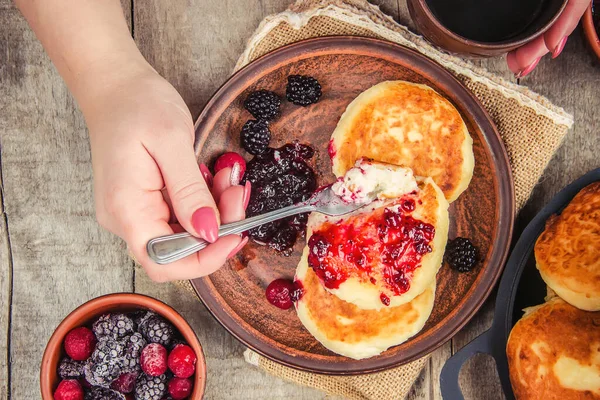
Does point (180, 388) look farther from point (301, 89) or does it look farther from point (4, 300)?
point (301, 89)

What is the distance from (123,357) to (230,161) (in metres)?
0.67

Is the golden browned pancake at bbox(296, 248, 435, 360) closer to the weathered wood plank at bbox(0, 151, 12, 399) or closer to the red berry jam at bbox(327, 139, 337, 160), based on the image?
the red berry jam at bbox(327, 139, 337, 160)

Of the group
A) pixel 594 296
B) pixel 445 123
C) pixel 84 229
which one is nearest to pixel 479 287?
pixel 594 296

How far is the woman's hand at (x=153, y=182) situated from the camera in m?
1.36

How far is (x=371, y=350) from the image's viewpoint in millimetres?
1728

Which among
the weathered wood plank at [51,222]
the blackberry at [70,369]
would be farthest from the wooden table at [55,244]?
the blackberry at [70,369]

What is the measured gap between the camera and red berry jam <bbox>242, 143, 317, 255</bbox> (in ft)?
5.86

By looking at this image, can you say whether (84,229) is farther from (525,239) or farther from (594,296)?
(594,296)

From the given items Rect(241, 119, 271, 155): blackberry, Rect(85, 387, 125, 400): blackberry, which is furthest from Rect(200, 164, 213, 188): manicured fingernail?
Rect(85, 387, 125, 400): blackberry

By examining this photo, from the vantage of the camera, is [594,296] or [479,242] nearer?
[594,296]

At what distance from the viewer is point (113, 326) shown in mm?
1718

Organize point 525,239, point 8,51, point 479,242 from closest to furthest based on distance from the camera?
point 525,239 < point 479,242 < point 8,51

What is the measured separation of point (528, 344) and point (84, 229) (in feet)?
4.81

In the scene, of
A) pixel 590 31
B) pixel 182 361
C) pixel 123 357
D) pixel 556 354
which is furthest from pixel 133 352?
pixel 590 31
